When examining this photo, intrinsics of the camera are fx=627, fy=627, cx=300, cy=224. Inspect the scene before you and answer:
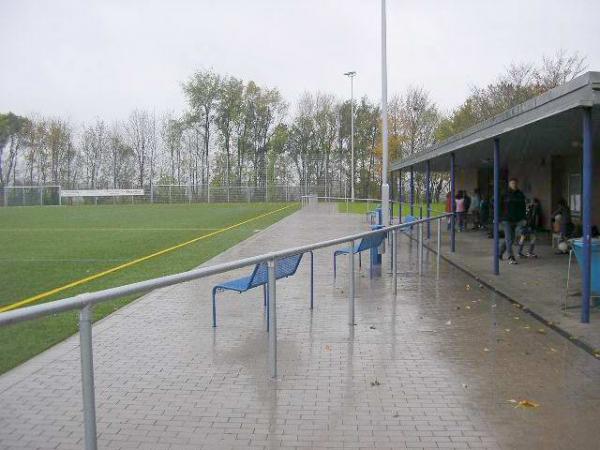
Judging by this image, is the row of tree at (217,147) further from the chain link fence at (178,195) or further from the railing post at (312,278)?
the railing post at (312,278)

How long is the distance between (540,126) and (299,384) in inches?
287

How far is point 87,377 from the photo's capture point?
300 centimetres

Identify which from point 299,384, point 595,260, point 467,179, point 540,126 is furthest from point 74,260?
point 467,179

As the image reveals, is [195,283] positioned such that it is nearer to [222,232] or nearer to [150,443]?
[150,443]

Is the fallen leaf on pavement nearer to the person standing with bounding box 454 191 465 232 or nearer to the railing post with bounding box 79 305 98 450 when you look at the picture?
the railing post with bounding box 79 305 98 450

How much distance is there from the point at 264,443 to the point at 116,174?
7341 cm

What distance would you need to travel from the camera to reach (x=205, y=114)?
7306cm

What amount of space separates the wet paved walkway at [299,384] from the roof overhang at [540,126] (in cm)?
270

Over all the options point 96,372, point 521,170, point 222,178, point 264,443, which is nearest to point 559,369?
point 264,443

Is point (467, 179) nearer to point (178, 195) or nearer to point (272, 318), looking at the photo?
point (272, 318)

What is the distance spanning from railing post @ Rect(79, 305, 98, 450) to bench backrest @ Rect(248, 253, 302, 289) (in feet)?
9.52

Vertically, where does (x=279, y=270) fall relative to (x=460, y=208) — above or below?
below

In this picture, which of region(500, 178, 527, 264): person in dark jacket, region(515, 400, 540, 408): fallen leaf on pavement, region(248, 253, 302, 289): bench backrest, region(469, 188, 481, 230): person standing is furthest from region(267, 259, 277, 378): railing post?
region(469, 188, 481, 230): person standing

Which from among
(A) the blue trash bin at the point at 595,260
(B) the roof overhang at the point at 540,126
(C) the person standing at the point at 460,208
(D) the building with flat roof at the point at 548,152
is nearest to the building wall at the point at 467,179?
(D) the building with flat roof at the point at 548,152
